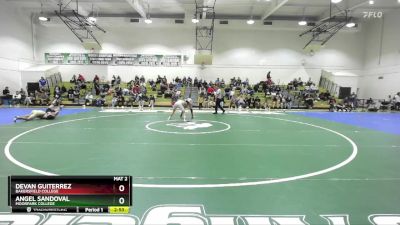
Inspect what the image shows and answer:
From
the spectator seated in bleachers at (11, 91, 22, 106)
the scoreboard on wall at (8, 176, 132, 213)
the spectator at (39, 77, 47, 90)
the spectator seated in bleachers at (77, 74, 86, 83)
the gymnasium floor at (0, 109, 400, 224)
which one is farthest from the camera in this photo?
the spectator seated in bleachers at (77, 74, 86, 83)

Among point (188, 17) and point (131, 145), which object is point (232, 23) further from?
point (131, 145)

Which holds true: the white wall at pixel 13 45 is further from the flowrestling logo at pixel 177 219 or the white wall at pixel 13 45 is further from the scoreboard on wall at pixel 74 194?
the scoreboard on wall at pixel 74 194

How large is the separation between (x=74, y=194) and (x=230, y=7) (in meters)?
27.6

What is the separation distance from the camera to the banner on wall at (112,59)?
3077cm

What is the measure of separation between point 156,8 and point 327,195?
89.1ft

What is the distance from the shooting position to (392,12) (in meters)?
27.1

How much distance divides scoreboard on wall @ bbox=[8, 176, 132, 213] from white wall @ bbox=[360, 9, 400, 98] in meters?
31.2

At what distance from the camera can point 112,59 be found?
3089 centimetres

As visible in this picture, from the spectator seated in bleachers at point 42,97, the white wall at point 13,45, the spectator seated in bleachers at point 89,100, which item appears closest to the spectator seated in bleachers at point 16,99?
the spectator seated in bleachers at point 42,97

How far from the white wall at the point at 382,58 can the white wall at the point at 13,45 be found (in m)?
37.2

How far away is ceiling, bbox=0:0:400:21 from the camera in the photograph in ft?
81.7

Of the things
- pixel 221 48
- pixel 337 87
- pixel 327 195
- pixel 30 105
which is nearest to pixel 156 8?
pixel 221 48

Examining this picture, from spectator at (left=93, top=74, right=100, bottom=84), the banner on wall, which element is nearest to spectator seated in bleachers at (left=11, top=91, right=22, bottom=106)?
spectator at (left=93, top=74, right=100, bottom=84)

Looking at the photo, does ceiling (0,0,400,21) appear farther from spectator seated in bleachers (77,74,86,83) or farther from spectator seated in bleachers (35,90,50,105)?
spectator seated in bleachers (35,90,50,105)
